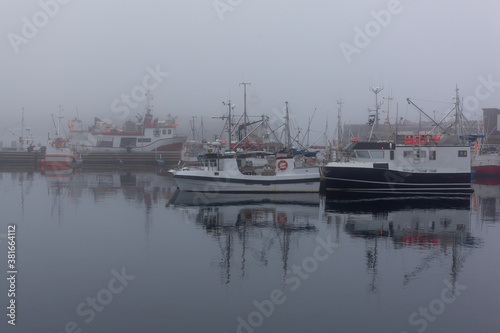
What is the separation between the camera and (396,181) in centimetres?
3209

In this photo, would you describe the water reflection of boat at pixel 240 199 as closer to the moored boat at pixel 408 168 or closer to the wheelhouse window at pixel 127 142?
the moored boat at pixel 408 168

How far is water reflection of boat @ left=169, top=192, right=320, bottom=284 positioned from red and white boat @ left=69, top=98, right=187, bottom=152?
4346cm

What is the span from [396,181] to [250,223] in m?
13.1

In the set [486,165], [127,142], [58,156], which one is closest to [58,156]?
[58,156]

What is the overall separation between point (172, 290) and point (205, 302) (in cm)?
123

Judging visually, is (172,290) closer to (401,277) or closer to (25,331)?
(25,331)

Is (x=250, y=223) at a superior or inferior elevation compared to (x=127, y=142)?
inferior

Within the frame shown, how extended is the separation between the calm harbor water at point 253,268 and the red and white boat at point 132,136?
47.3 m

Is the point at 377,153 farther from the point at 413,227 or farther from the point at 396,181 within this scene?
the point at 413,227

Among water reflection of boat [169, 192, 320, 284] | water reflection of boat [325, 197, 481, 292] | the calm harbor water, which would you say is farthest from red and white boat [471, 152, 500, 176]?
water reflection of boat [169, 192, 320, 284]

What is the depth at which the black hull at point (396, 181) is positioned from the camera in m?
31.9

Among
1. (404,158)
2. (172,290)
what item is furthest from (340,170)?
(172,290)

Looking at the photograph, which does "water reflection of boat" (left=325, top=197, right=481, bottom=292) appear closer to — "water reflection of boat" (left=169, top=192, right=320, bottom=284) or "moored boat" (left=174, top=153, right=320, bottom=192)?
"water reflection of boat" (left=169, top=192, right=320, bottom=284)

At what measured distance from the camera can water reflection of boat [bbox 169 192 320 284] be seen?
1663 centimetres
